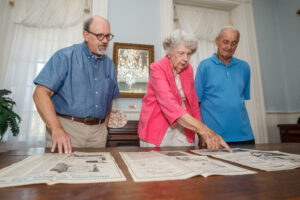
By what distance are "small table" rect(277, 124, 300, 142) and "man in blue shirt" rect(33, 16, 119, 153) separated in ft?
10.0

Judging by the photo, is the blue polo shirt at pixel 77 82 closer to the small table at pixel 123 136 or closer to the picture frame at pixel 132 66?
the small table at pixel 123 136

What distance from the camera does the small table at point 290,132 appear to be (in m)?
2.88

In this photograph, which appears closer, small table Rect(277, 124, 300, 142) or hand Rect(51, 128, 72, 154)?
hand Rect(51, 128, 72, 154)

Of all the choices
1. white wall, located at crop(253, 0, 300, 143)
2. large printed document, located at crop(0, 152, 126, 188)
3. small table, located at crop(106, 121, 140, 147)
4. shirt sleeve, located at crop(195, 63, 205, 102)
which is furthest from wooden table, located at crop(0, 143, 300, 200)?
white wall, located at crop(253, 0, 300, 143)

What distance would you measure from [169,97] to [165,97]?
26 mm

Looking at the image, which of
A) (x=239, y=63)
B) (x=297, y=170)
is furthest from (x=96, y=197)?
(x=239, y=63)

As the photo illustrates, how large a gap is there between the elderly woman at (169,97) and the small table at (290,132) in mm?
2503

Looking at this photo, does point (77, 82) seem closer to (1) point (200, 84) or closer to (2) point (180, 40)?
(2) point (180, 40)

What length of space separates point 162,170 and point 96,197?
0.22 meters

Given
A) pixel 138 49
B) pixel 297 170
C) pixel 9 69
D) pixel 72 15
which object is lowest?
pixel 297 170

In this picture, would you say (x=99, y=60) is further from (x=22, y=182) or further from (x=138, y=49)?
(x=138, y=49)

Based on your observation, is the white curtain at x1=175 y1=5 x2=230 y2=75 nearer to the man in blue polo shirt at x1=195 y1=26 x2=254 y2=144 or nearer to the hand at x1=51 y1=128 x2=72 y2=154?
the man in blue polo shirt at x1=195 y1=26 x2=254 y2=144

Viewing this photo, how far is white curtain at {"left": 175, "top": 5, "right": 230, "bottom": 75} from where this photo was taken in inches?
141

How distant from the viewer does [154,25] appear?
3.14 m
